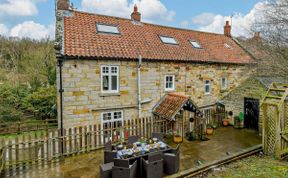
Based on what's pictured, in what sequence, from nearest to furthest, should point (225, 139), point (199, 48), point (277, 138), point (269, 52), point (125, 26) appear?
1. point (277, 138)
2. point (269, 52)
3. point (225, 139)
4. point (125, 26)
5. point (199, 48)

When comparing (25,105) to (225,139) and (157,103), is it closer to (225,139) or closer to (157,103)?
(157,103)

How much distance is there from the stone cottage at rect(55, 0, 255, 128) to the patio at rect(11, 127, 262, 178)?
2348mm

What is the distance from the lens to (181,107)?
37.2 ft

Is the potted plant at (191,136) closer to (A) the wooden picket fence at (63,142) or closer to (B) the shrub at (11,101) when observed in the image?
(A) the wooden picket fence at (63,142)

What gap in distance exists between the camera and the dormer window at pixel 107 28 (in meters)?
12.8

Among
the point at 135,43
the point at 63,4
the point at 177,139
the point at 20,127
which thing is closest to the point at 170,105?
the point at 177,139

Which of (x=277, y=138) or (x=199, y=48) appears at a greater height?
(x=199, y=48)

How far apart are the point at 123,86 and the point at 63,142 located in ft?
15.1

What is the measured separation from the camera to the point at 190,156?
929cm

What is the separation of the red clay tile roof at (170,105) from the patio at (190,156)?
1.85 meters

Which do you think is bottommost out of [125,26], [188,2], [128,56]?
[128,56]

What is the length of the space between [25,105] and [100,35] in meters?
12.6

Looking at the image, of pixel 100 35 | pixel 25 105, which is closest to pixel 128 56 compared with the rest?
pixel 100 35

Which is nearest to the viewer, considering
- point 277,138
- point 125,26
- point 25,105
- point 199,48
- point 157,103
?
point 277,138
